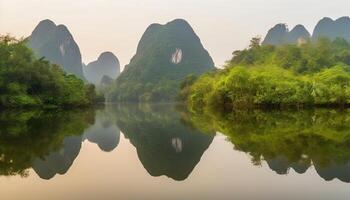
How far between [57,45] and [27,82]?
12680 centimetres

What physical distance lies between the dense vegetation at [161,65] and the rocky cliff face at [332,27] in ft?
136

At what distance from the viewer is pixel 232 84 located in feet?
121

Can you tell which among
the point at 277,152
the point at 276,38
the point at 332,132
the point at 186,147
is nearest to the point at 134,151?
the point at 186,147

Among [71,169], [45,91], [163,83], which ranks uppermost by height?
[163,83]

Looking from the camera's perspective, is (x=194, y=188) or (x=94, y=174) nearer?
(x=194, y=188)

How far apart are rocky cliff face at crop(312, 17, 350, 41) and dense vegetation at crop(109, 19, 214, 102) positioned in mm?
41493

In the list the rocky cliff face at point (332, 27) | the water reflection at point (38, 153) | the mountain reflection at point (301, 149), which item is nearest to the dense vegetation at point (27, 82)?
the water reflection at point (38, 153)

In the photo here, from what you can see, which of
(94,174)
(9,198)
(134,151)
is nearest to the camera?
(9,198)

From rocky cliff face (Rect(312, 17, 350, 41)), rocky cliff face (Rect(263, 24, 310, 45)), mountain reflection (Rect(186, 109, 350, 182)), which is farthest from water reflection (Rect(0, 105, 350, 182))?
rocky cliff face (Rect(263, 24, 310, 45))

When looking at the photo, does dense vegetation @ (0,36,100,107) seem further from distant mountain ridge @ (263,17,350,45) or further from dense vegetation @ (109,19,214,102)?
distant mountain ridge @ (263,17,350,45)

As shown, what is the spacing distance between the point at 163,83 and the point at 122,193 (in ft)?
381

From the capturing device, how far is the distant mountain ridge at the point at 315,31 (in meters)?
124

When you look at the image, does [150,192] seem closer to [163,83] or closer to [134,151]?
[134,151]

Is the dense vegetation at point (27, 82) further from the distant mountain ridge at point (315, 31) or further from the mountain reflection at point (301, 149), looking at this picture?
the distant mountain ridge at point (315, 31)
